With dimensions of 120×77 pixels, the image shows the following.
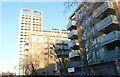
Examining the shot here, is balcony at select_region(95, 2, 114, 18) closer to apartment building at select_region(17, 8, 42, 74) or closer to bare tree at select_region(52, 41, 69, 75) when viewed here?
bare tree at select_region(52, 41, 69, 75)

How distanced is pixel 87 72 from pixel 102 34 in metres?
6.89

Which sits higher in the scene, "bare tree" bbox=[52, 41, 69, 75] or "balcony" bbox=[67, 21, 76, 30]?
"balcony" bbox=[67, 21, 76, 30]

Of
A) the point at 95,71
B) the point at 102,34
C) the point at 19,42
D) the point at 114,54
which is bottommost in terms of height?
the point at 95,71

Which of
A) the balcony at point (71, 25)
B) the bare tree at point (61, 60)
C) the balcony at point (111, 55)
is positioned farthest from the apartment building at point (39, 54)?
the balcony at point (111, 55)

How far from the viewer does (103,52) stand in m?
29.3

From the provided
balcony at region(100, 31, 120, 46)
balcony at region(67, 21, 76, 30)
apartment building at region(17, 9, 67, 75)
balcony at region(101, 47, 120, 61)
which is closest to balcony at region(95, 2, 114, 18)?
balcony at region(100, 31, 120, 46)

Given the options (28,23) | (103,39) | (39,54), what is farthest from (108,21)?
(28,23)

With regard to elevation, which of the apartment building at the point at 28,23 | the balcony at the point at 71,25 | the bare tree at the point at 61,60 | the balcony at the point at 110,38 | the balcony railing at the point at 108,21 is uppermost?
the apartment building at the point at 28,23

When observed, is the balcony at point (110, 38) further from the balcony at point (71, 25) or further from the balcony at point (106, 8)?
the balcony at point (71, 25)

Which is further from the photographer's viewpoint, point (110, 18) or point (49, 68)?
point (49, 68)

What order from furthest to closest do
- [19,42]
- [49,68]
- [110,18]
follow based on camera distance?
1. [19,42]
2. [49,68]
3. [110,18]

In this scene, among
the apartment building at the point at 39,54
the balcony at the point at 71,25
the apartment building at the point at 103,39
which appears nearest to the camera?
the apartment building at the point at 103,39

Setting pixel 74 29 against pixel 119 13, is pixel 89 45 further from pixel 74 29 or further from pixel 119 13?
pixel 74 29

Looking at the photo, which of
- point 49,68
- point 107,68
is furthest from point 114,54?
point 49,68
